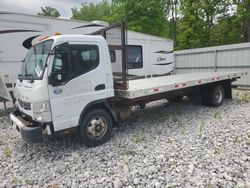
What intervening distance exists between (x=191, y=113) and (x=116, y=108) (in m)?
2.86

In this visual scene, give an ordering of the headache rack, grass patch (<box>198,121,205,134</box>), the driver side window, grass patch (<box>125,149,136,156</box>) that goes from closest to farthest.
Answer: the driver side window → grass patch (<box>125,149,136,156</box>) → the headache rack → grass patch (<box>198,121,205,134</box>)

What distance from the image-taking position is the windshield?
13.2 feet

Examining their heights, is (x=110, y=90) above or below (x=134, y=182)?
above

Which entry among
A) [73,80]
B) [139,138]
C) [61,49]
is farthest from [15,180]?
[139,138]

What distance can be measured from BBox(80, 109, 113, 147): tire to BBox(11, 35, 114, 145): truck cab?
0.07ft

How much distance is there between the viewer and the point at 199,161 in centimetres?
377

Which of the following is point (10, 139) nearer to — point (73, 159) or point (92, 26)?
point (73, 159)

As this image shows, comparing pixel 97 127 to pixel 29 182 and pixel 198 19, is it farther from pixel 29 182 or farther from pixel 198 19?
pixel 198 19

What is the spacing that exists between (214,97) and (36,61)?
5709 mm

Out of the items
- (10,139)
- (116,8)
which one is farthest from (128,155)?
(116,8)

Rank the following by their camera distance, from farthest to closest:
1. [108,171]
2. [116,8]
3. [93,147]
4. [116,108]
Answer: [116,8]
[116,108]
[93,147]
[108,171]

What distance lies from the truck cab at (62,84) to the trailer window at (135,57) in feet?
17.9

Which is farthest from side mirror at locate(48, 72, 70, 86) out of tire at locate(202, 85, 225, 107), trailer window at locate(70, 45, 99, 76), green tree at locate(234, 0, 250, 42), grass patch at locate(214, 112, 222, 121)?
green tree at locate(234, 0, 250, 42)

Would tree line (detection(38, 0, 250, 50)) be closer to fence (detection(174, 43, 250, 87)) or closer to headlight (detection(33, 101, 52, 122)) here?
fence (detection(174, 43, 250, 87))
